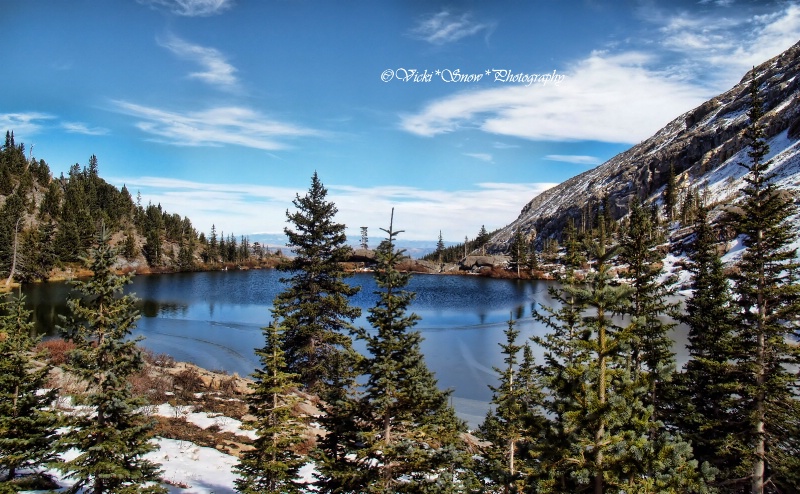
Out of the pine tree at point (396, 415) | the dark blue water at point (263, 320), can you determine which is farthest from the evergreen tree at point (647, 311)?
the pine tree at point (396, 415)

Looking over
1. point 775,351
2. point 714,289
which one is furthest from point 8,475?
point 714,289

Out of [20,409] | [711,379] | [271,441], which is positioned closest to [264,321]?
[20,409]

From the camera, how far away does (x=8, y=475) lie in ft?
40.7

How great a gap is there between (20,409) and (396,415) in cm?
1031

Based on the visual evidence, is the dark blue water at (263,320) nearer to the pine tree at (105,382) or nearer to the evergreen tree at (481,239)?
the pine tree at (105,382)

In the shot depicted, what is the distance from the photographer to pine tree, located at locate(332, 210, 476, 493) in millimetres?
11078

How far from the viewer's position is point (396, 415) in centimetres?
1158

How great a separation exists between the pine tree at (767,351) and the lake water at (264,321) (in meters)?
14.8

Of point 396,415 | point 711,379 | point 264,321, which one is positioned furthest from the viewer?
point 264,321

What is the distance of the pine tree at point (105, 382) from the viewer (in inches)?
399

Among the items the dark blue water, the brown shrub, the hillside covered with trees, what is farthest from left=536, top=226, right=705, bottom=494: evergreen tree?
the hillside covered with trees

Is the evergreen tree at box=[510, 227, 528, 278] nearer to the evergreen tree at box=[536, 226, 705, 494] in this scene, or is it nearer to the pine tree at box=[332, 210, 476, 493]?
the pine tree at box=[332, 210, 476, 493]

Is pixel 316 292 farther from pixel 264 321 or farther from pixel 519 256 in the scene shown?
pixel 519 256

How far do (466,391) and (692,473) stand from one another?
2520 centimetres
